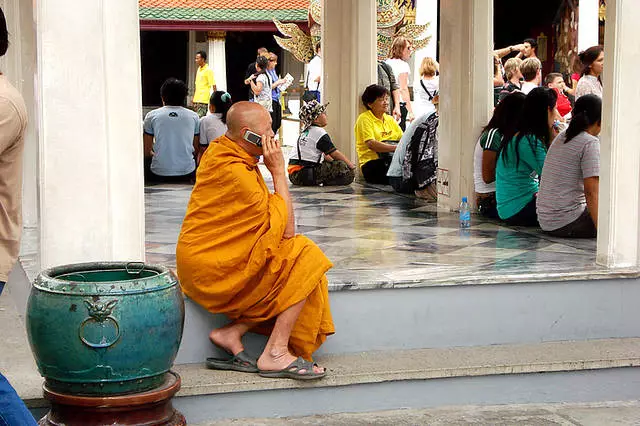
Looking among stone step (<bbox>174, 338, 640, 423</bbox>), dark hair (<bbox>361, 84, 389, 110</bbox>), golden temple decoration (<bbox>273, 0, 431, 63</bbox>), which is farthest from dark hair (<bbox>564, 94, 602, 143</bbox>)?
golden temple decoration (<bbox>273, 0, 431, 63</bbox>)

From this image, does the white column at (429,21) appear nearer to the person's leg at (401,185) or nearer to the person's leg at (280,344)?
the person's leg at (401,185)

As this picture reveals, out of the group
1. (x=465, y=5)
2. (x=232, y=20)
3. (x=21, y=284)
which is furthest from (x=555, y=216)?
(x=232, y=20)

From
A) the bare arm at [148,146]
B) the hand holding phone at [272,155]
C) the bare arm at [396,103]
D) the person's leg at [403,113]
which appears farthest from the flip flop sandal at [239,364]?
the person's leg at [403,113]

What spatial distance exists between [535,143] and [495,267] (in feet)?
7.03

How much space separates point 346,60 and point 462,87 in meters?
3.14

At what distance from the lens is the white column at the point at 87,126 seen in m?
5.20

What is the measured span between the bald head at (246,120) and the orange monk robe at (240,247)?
72mm

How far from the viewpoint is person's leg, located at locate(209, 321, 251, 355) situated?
17.8 ft

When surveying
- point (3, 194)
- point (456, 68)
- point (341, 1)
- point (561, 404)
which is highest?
point (341, 1)

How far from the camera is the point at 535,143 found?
8203 mm

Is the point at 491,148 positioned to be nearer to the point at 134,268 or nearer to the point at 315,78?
the point at 134,268

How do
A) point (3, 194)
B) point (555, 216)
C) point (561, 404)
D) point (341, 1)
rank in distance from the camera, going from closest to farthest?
point (3, 194)
point (561, 404)
point (555, 216)
point (341, 1)

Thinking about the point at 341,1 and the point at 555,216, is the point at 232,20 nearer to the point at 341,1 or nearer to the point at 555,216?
the point at 341,1

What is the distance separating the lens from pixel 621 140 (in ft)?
20.5
